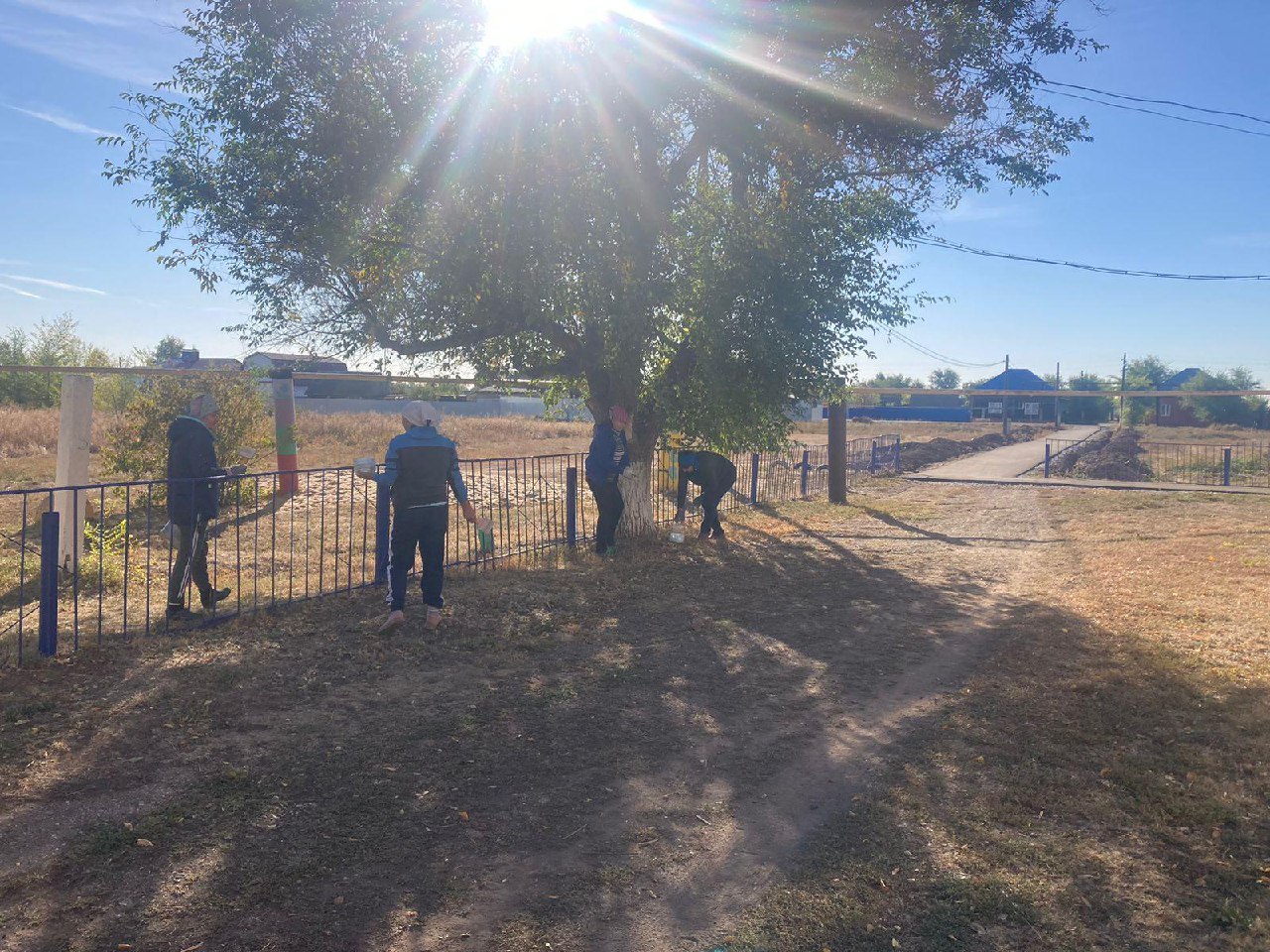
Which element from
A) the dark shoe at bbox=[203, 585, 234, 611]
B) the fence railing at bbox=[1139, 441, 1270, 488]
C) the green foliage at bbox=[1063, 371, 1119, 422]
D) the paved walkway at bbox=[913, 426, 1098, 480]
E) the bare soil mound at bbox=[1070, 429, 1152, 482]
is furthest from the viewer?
the green foliage at bbox=[1063, 371, 1119, 422]

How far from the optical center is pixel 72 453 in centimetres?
821

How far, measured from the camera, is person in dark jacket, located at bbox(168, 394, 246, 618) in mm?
6797

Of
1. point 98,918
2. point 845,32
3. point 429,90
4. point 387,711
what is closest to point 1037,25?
point 845,32

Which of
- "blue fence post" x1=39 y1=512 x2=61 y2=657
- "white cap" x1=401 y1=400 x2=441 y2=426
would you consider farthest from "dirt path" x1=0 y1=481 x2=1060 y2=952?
"white cap" x1=401 y1=400 x2=441 y2=426

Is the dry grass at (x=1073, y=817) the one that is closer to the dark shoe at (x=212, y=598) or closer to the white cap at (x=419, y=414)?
the white cap at (x=419, y=414)

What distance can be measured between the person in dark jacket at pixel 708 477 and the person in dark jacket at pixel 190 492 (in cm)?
632

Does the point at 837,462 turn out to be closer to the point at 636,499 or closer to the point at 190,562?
the point at 636,499

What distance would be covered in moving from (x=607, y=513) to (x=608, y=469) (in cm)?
59

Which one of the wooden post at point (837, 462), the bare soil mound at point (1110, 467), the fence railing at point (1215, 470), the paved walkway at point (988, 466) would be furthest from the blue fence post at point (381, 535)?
the bare soil mound at point (1110, 467)

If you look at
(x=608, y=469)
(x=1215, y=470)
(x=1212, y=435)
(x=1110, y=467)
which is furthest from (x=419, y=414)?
(x=1212, y=435)

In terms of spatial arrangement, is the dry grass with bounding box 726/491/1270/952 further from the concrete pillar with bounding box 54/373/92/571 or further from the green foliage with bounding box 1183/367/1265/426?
the green foliage with bounding box 1183/367/1265/426

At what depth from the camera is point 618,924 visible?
125 inches

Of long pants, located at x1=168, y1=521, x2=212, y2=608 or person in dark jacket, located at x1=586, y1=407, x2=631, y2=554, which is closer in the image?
long pants, located at x1=168, y1=521, x2=212, y2=608

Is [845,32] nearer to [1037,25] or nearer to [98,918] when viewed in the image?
[1037,25]
